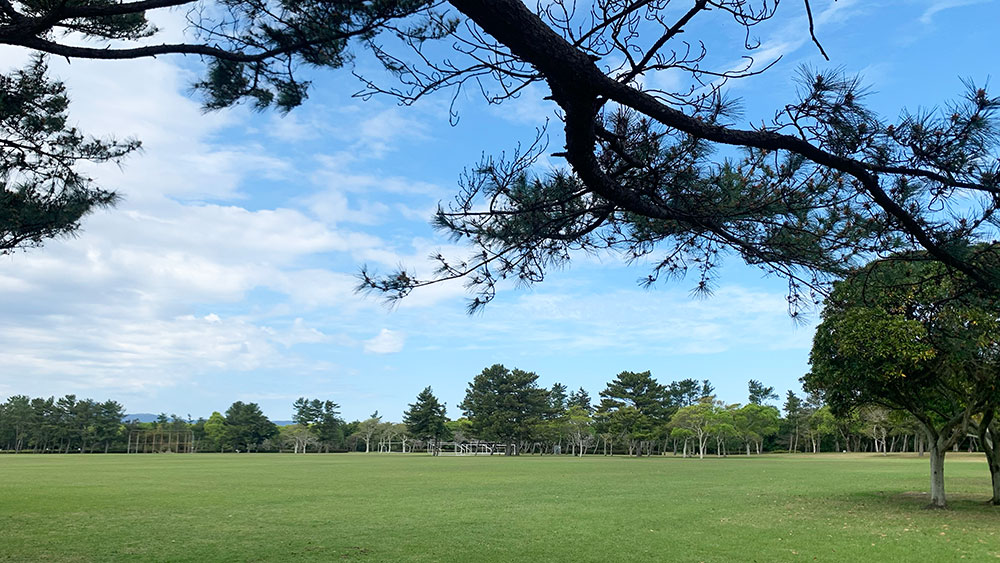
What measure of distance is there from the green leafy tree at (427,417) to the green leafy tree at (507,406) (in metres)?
3.95

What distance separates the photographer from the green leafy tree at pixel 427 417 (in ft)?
174

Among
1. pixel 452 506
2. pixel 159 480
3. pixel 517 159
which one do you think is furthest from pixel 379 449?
pixel 517 159

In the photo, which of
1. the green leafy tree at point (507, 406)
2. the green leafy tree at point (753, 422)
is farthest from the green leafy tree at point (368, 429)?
the green leafy tree at point (753, 422)

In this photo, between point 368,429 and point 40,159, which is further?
point 368,429

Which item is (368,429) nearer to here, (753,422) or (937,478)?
(753,422)

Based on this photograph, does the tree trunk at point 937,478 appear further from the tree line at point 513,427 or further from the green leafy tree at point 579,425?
the green leafy tree at point 579,425

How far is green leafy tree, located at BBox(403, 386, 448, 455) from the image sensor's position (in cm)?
5294

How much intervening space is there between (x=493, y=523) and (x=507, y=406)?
132 ft

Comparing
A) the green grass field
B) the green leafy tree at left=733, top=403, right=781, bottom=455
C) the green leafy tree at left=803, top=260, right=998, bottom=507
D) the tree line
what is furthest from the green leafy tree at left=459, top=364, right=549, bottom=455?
the green leafy tree at left=803, top=260, right=998, bottom=507

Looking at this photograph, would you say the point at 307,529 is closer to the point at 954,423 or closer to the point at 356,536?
the point at 356,536

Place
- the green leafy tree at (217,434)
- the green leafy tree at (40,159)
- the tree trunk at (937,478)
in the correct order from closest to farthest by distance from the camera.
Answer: the green leafy tree at (40,159), the tree trunk at (937,478), the green leafy tree at (217,434)

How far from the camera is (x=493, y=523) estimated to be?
9688mm

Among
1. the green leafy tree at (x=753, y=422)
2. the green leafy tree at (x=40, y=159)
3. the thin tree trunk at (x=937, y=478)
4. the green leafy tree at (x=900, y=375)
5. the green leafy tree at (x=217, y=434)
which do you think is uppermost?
the green leafy tree at (x=40, y=159)

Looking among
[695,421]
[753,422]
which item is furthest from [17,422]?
[753,422]
